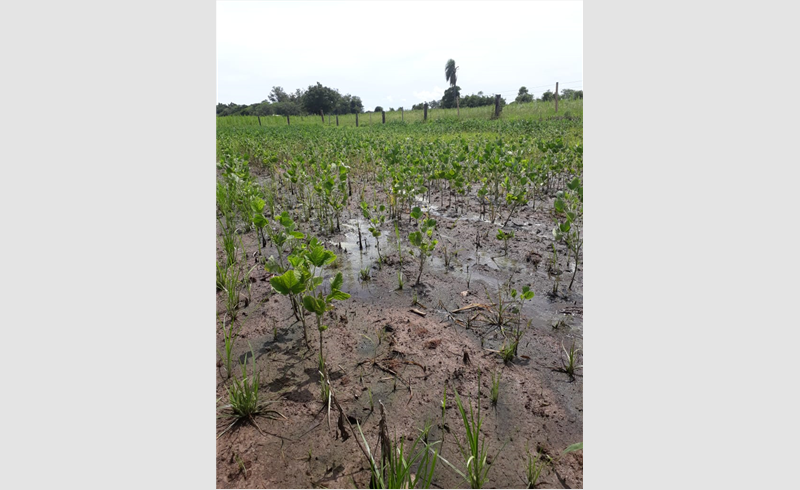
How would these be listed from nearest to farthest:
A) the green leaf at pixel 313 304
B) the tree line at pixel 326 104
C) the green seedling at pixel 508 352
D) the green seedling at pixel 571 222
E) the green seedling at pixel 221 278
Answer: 1. the green leaf at pixel 313 304
2. the green seedling at pixel 508 352
3. the green seedling at pixel 221 278
4. the green seedling at pixel 571 222
5. the tree line at pixel 326 104

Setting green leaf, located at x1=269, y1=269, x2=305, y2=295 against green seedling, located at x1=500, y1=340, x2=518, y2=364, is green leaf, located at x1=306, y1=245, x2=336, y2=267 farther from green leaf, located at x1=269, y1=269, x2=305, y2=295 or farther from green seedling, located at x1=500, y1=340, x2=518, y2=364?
green seedling, located at x1=500, y1=340, x2=518, y2=364

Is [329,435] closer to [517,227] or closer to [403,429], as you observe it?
[403,429]

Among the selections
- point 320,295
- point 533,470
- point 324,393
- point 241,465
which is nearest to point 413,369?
point 324,393

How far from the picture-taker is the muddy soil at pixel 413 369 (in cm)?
167

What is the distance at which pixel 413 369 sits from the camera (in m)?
2.23

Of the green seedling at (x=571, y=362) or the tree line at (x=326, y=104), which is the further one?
the tree line at (x=326, y=104)

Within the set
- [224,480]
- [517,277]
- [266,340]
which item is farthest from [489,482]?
[517,277]

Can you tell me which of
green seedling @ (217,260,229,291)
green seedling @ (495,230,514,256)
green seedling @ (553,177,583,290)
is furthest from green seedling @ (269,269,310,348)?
green seedling @ (495,230,514,256)

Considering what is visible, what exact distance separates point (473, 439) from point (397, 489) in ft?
1.11

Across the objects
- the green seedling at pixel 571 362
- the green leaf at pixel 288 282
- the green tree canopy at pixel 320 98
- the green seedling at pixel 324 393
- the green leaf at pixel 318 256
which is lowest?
the green seedling at pixel 324 393

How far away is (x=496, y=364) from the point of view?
7.51ft

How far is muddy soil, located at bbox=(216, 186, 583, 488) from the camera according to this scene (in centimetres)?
167

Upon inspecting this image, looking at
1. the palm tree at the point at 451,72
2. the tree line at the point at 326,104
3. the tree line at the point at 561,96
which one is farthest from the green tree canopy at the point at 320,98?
the tree line at the point at 561,96

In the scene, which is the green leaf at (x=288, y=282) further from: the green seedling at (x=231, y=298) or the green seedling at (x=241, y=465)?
the green seedling at (x=231, y=298)
